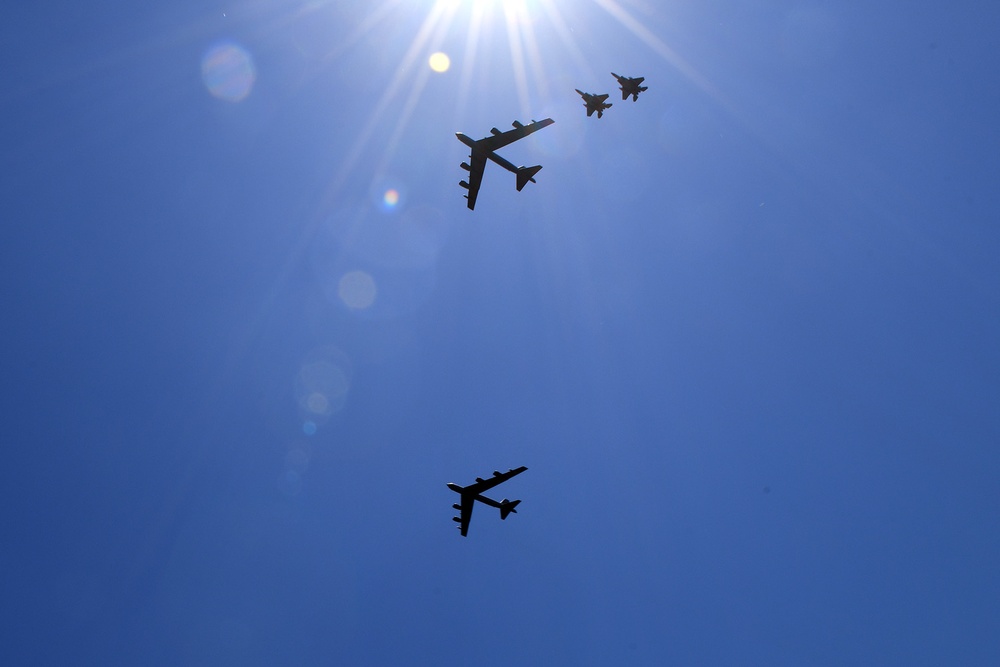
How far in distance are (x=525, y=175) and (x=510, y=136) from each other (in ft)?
16.4

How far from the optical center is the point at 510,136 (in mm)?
60375

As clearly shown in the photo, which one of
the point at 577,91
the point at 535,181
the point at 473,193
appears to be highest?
the point at 577,91

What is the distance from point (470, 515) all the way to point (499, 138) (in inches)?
1637

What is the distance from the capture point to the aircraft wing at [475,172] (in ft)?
198

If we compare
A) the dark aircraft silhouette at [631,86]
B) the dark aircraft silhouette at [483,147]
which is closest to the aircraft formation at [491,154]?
the dark aircraft silhouette at [483,147]

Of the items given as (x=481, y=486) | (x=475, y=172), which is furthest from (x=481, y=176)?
(x=481, y=486)

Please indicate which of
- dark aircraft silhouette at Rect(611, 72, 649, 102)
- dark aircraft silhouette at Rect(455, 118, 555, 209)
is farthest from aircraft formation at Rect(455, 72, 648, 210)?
dark aircraft silhouette at Rect(611, 72, 649, 102)

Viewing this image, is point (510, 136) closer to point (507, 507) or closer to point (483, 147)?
point (483, 147)

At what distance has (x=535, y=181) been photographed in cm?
6412

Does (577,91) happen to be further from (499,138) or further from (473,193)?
(473,193)

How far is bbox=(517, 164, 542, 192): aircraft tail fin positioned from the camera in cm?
6341

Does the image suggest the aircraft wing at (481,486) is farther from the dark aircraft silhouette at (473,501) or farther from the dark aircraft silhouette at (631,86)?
the dark aircraft silhouette at (631,86)

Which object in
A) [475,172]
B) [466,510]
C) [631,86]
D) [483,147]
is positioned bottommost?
[466,510]

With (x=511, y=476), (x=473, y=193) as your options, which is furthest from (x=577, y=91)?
(x=511, y=476)
